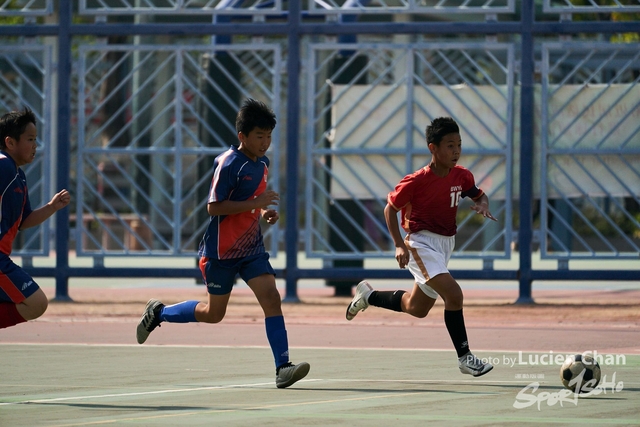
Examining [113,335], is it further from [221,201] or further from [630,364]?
[630,364]

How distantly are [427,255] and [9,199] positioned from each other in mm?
2971

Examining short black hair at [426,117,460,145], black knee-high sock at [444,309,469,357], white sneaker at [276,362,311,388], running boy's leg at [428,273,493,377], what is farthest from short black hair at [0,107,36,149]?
black knee-high sock at [444,309,469,357]

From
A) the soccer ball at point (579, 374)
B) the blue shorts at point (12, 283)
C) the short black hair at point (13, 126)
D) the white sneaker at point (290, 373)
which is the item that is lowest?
the white sneaker at point (290, 373)

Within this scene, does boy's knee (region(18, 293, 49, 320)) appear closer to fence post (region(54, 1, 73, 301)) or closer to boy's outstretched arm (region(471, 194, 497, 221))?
boy's outstretched arm (region(471, 194, 497, 221))

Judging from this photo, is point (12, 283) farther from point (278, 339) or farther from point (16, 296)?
point (278, 339)

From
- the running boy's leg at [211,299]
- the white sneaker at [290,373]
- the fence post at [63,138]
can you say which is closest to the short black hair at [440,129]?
the running boy's leg at [211,299]

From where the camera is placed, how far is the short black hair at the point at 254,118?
784 cm

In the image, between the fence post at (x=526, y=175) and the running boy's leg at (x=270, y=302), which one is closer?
the running boy's leg at (x=270, y=302)

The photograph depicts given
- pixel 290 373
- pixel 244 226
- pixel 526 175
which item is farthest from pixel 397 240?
pixel 526 175

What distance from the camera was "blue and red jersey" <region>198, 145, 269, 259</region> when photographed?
7.85 m

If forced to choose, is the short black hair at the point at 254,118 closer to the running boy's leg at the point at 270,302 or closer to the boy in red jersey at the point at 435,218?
the running boy's leg at the point at 270,302

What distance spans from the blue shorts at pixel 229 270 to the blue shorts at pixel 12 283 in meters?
1.28

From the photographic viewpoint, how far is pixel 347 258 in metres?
15.5

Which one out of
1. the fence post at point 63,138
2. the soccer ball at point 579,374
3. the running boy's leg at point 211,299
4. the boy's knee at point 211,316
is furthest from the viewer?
the fence post at point 63,138
